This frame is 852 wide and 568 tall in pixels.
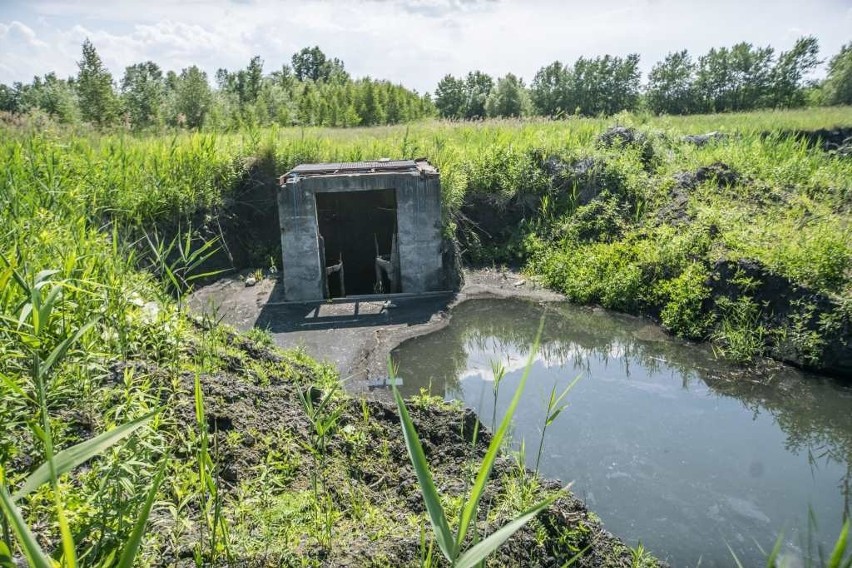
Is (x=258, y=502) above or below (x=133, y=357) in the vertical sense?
below

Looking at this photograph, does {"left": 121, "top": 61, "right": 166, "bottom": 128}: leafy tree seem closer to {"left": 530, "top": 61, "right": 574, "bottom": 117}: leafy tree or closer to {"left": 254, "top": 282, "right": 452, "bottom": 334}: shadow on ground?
{"left": 254, "top": 282, "right": 452, "bottom": 334}: shadow on ground

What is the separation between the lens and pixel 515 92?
35.8 metres

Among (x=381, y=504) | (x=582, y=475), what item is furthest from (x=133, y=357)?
(x=582, y=475)

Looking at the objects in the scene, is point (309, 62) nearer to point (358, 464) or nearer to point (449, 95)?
point (449, 95)

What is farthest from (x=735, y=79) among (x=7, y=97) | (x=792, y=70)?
(x=7, y=97)

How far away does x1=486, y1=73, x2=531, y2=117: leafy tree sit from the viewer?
35562 millimetres

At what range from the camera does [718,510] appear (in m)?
4.63

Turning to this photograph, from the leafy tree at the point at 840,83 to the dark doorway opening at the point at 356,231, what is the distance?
29451mm

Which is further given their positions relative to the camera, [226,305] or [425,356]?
[226,305]

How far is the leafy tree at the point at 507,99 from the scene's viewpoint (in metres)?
35.6

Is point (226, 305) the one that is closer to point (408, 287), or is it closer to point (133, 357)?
point (408, 287)

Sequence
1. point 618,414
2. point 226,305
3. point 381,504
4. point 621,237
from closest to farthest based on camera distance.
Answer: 1. point 381,504
2. point 618,414
3. point 226,305
4. point 621,237

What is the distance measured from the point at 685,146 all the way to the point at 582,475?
388 inches

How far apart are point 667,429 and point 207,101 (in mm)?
22723
